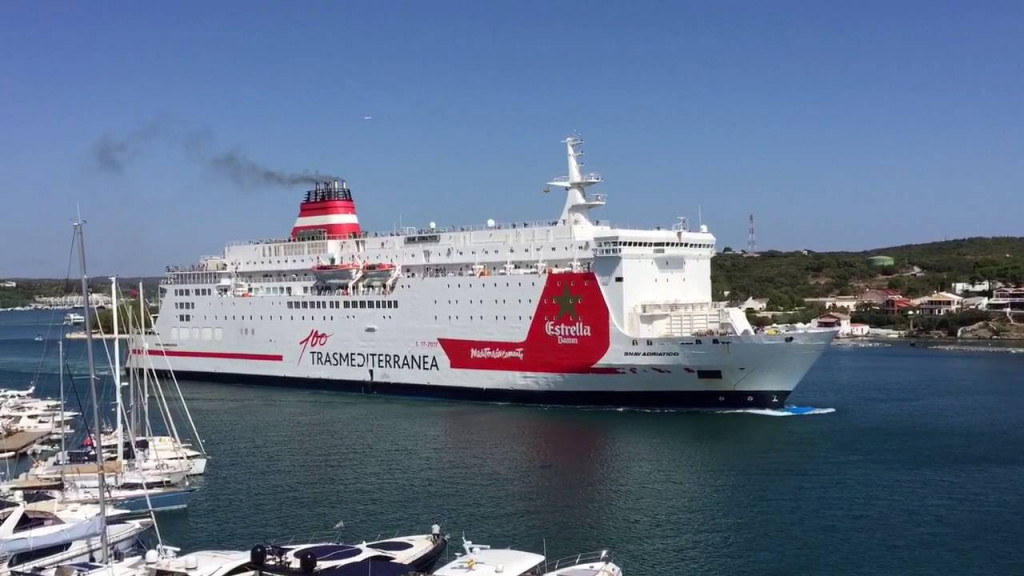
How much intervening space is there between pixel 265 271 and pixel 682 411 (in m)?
17.8

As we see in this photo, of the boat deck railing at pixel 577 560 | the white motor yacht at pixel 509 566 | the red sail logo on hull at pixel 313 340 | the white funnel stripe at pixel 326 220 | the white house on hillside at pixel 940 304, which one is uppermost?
the white funnel stripe at pixel 326 220

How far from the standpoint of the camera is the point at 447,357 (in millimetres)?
30234

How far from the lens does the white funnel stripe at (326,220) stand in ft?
118

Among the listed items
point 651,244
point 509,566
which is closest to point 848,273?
point 651,244

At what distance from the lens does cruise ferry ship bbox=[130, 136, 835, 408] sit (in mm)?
26484

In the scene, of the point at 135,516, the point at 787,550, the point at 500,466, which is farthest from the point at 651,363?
the point at 135,516

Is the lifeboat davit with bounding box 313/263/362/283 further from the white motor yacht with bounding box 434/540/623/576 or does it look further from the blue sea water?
the white motor yacht with bounding box 434/540/623/576

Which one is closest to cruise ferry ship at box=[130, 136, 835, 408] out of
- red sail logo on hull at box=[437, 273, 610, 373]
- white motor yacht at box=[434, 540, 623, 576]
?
red sail logo on hull at box=[437, 273, 610, 373]

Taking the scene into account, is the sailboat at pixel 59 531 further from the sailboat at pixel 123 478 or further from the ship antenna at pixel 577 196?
the ship antenna at pixel 577 196

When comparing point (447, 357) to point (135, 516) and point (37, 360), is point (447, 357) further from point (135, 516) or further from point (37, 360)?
point (37, 360)

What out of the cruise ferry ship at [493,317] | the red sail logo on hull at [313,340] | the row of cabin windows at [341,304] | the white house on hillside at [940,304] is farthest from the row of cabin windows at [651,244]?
the white house on hillside at [940,304]

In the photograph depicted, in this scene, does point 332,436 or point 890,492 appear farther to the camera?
point 332,436

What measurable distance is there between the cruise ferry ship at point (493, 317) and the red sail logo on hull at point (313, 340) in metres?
0.05

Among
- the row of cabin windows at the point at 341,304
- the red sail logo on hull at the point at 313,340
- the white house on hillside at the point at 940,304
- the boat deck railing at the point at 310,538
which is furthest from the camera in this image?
the white house on hillside at the point at 940,304
